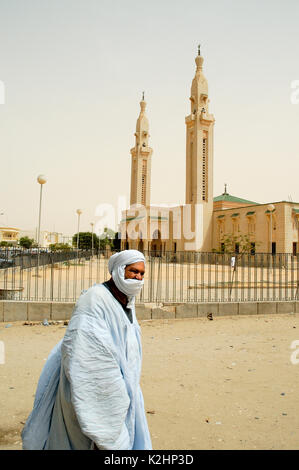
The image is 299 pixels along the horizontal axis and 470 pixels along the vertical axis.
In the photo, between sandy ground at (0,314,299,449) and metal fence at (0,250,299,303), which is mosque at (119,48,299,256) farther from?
sandy ground at (0,314,299,449)

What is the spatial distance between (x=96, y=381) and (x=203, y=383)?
301cm

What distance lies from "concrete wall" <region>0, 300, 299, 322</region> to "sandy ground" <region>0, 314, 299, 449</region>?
1.07 ft

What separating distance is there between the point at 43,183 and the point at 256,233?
109ft

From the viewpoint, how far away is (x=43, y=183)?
12.2 metres


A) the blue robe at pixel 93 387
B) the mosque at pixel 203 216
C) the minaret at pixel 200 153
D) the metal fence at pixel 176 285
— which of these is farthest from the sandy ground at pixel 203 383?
the minaret at pixel 200 153

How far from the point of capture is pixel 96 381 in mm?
1850

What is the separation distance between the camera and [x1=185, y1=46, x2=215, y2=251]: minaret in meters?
46.1
